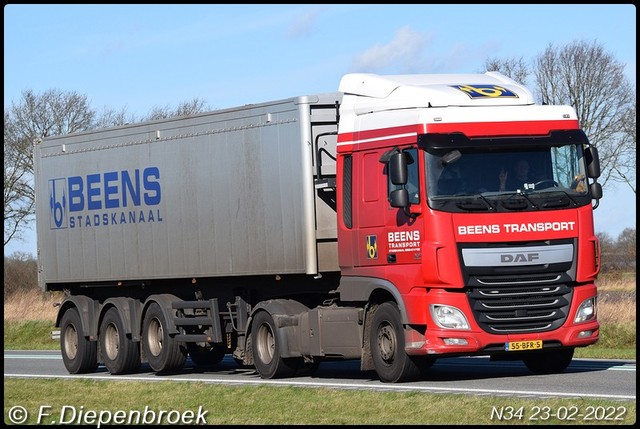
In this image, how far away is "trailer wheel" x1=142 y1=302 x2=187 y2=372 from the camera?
21.9 m

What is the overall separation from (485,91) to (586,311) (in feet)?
9.93

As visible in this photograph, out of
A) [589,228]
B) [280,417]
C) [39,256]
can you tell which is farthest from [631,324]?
[280,417]

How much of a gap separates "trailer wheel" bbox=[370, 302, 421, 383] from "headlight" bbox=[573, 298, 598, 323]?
2086mm

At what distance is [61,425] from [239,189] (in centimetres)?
678

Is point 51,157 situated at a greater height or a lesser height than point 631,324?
greater

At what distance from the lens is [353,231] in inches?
725

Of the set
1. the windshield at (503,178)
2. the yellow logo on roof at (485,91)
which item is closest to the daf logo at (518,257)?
the windshield at (503,178)

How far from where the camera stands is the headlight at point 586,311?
1769 centimetres

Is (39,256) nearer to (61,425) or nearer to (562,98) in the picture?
(61,425)

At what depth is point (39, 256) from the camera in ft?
82.9
